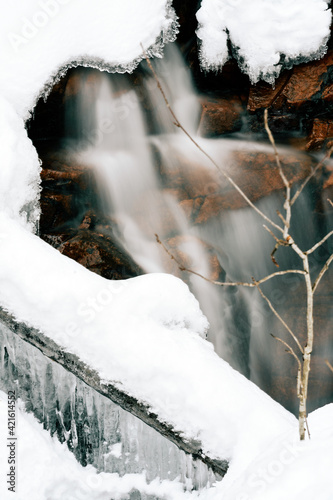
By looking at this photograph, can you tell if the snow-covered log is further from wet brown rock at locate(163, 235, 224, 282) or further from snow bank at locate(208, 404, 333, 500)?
wet brown rock at locate(163, 235, 224, 282)

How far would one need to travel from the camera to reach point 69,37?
3.76 metres

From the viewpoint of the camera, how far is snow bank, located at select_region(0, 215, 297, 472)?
1795 millimetres

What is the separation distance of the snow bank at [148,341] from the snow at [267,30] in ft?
9.71

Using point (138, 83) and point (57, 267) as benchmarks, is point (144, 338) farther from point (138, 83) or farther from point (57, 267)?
point (138, 83)

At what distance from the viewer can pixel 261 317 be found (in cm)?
407

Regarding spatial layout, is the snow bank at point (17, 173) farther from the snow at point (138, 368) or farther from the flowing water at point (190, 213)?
the flowing water at point (190, 213)

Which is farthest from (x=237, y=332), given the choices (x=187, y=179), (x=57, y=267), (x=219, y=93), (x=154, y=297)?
(x=219, y=93)

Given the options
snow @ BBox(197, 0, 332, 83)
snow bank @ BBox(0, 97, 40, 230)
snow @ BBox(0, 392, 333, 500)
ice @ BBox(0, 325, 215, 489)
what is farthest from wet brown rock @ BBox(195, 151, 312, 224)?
snow @ BBox(0, 392, 333, 500)

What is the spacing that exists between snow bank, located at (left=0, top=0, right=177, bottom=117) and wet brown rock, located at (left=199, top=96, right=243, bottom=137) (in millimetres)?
859

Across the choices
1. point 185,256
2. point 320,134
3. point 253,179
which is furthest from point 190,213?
point 320,134

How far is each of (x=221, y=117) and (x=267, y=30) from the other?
3.11 ft

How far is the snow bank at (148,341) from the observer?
179 centimetres

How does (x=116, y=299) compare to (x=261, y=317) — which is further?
(x=261, y=317)

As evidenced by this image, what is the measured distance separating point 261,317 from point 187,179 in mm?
1627
